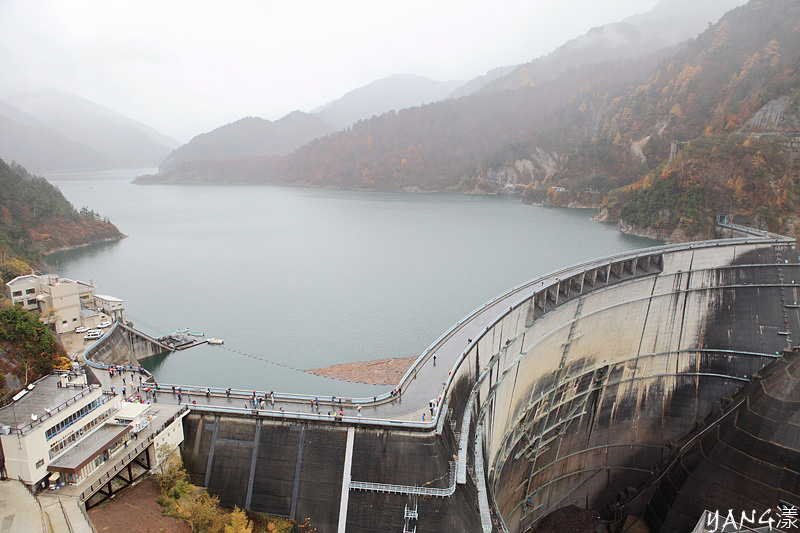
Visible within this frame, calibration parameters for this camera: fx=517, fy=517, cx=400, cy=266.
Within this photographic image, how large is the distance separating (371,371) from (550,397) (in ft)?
31.0

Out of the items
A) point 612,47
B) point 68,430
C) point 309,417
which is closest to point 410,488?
point 309,417

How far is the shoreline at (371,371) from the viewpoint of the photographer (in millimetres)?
24938

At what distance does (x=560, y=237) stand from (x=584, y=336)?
39.6 m

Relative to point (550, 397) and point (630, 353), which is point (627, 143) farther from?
point (550, 397)

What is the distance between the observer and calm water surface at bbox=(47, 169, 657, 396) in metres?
28.5

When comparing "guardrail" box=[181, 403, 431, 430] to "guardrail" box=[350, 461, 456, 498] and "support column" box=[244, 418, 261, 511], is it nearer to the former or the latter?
"support column" box=[244, 418, 261, 511]

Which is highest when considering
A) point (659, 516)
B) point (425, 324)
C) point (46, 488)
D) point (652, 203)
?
point (652, 203)

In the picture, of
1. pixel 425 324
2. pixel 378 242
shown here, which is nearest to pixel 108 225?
pixel 378 242

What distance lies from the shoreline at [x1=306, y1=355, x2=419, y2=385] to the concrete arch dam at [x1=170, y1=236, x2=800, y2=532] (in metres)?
6.60

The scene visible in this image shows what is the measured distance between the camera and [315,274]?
45.5m

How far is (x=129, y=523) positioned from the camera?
11086 mm

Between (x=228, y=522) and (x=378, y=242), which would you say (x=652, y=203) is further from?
(x=228, y=522)

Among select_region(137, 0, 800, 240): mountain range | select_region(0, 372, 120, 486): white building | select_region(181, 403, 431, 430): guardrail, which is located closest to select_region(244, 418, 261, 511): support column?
select_region(181, 403, 431, 430): guardrail

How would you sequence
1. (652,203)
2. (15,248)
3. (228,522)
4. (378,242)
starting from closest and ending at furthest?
(228,522)
(15,248)
(652,203)
(378,242)
